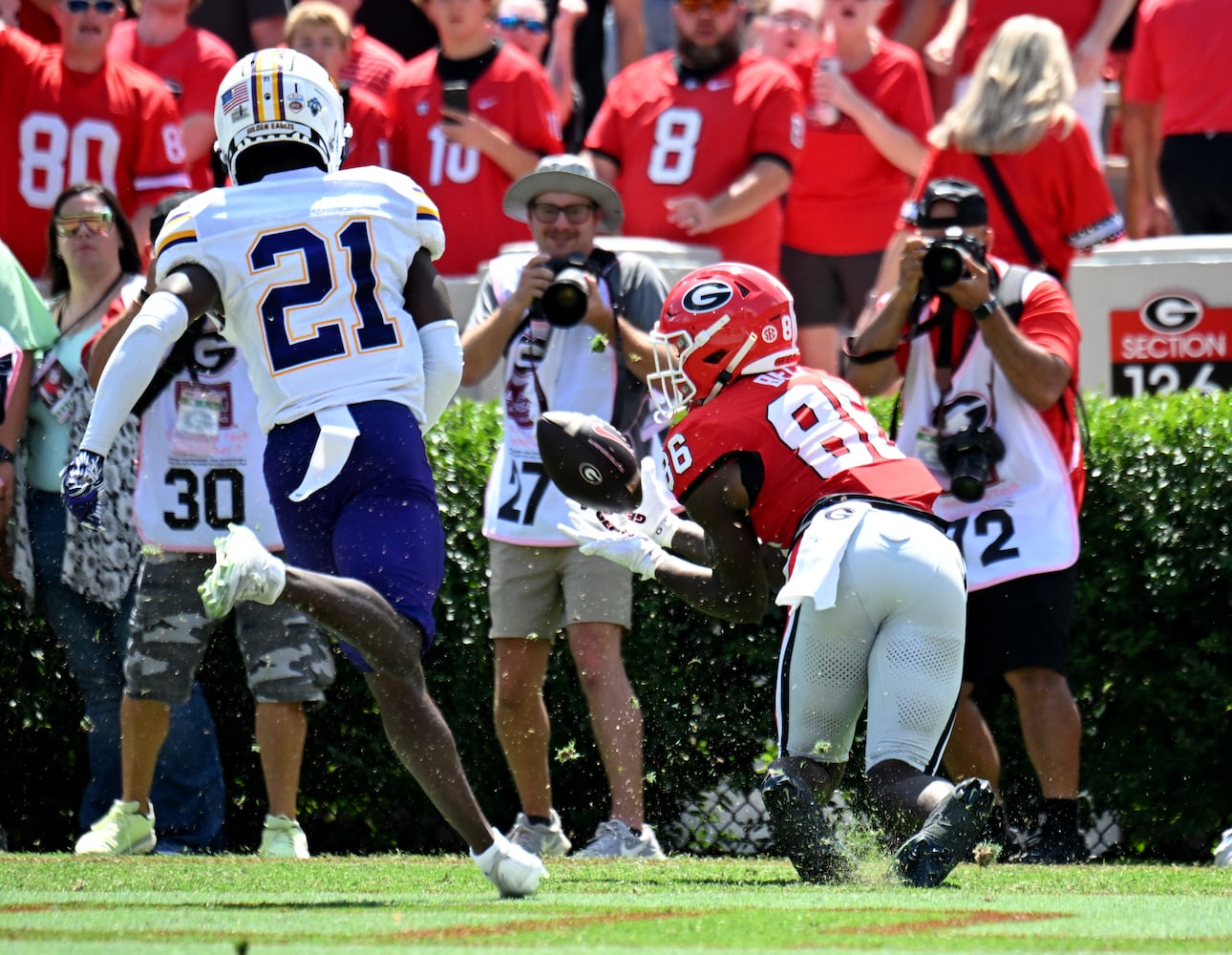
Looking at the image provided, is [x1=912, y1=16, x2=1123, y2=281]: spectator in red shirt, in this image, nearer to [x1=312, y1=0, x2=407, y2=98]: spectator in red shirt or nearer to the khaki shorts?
the khaki shorts

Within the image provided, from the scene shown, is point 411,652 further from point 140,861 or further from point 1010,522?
point 1010,522

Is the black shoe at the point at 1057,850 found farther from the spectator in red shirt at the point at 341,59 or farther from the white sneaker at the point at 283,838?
the spectator in red shirt at the point at 341,59

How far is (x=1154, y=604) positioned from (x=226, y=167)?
12.1ft

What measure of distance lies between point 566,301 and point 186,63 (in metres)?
3.51

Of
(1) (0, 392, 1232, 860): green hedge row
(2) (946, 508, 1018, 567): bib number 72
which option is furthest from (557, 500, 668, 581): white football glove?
(1) (0, 392, 1232, 860): green hedge row

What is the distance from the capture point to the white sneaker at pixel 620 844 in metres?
6.66

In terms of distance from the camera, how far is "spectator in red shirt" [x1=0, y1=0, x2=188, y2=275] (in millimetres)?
8820

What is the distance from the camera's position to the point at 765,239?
351 inches

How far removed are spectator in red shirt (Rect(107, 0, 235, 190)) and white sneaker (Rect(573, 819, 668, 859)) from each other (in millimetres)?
4212

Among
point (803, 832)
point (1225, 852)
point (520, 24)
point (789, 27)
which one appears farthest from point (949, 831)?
point (520, 24)

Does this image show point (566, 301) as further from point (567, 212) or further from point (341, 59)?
point (341, 59)

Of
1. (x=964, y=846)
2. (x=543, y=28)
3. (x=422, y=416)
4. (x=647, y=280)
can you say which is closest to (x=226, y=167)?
(x=422, y=416)

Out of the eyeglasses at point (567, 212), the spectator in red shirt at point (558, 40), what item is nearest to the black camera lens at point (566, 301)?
A: the eyeglasses at point (567, 212)

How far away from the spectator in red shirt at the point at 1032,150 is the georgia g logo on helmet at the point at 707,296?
2.43 m
